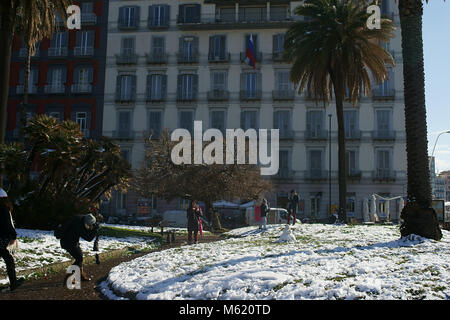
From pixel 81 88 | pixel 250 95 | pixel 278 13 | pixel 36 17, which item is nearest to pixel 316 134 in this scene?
pixel 250 95

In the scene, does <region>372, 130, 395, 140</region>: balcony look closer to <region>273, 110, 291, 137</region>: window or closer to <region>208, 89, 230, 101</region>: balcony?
<region>273, 110, 291, 137</region>: window

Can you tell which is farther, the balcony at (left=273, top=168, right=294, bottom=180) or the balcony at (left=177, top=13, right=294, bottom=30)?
the balcony at (left=177, top=13, right=294, bottom=30)

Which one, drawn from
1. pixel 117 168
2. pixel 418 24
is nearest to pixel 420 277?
pixel 418 24

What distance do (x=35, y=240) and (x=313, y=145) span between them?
31080 mm

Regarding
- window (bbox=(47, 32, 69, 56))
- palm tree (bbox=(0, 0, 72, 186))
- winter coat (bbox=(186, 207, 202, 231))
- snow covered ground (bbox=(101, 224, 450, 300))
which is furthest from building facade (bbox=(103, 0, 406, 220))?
snow covered ground (bbox=(101, 224, 450, 300))

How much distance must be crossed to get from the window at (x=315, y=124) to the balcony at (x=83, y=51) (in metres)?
22.0

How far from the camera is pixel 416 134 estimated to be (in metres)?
11.9

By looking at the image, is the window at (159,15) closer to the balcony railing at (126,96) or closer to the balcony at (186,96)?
the balcony railing at (126,96)

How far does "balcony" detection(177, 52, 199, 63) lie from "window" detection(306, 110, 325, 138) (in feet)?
39.5

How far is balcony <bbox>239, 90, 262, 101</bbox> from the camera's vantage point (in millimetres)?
41750

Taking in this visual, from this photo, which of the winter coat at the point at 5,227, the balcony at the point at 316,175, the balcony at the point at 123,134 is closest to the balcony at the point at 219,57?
the balcony at the point at 123,134

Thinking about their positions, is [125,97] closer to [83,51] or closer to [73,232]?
[83,51]

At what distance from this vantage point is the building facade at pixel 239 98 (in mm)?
40375

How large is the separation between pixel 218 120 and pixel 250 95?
3830 millimetres
